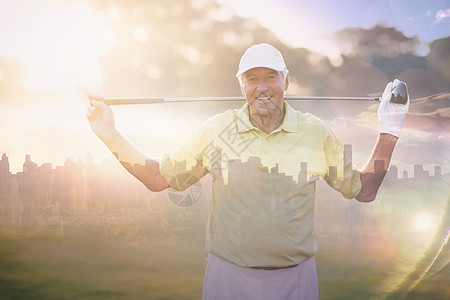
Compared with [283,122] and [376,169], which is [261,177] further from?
[376,169]

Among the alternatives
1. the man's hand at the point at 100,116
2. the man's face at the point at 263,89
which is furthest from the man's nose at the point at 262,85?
the man's hand at the point at 100,116

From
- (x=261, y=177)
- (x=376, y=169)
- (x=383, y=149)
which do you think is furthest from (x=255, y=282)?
(x=383, y=149)

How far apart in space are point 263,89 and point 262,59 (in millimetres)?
140

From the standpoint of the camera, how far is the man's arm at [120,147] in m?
1.89

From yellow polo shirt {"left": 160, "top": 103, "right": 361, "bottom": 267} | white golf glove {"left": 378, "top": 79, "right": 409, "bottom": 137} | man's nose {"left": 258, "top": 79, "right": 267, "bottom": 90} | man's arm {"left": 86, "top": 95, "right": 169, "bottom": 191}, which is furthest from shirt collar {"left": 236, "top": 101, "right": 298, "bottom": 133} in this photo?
white golf glove {"left": 378, "top": 79, "right": 409, "bottom": 137}

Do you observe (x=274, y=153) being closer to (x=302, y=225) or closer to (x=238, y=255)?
(x=302, y=225)

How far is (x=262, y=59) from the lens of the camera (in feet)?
5.78

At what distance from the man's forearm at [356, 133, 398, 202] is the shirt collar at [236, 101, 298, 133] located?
20.1 inches

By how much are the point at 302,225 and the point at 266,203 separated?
20 centimetres

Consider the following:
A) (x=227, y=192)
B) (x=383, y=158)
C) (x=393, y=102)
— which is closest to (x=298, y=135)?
(x=227, y=192)

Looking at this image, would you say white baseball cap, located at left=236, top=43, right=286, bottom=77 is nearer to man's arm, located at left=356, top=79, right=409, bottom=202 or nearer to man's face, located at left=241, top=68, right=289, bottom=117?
man's face, located at left=241, top=68, right=289, bottom=117

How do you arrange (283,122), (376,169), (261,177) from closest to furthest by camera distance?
(261,177) < (283,122) < (376,169)

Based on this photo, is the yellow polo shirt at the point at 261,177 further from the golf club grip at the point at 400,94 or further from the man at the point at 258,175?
the golf club grip at the point at 400,94

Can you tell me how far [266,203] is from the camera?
1730 mm
